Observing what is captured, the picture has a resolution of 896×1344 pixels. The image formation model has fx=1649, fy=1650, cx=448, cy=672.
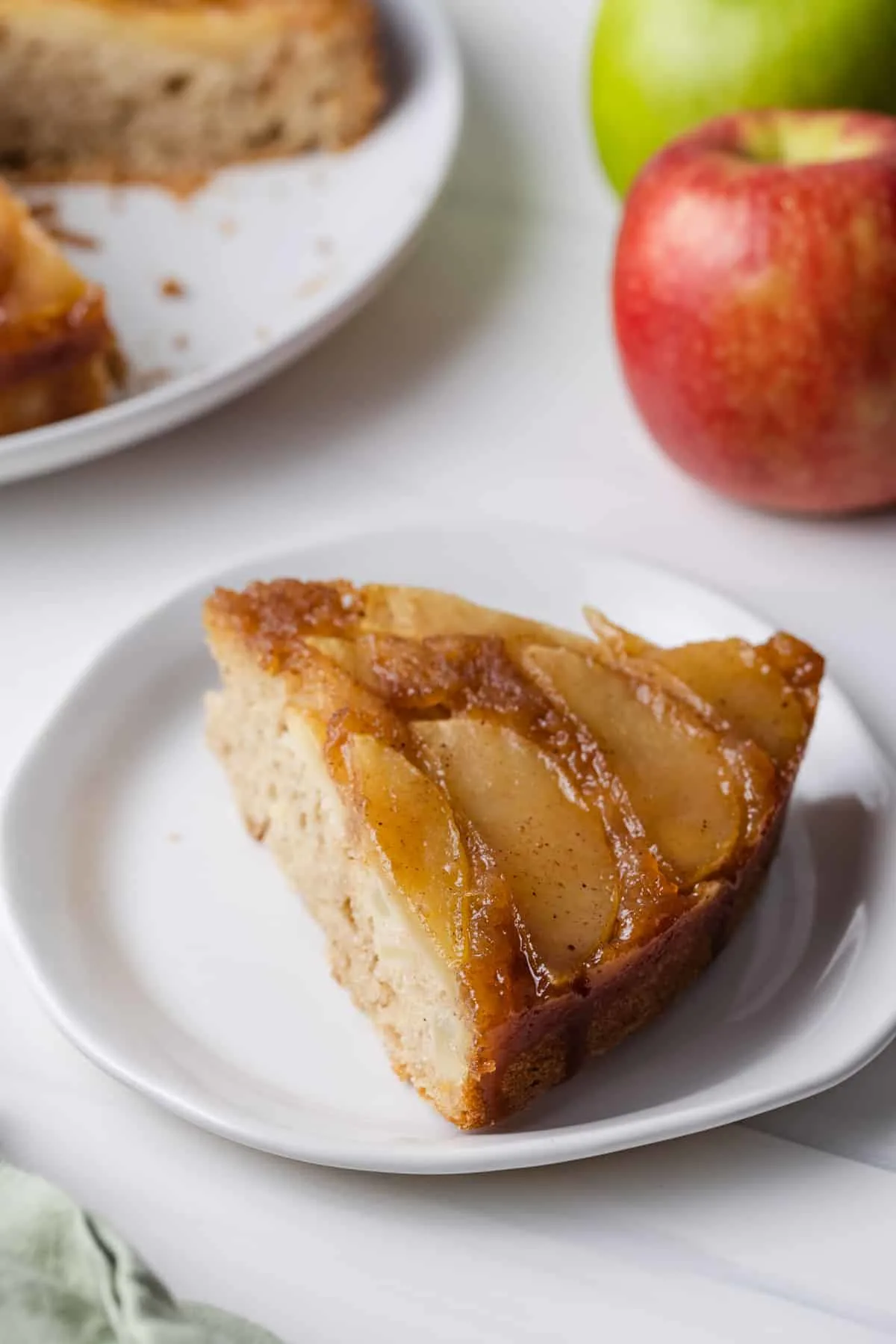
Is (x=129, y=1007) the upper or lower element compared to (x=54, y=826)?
lower

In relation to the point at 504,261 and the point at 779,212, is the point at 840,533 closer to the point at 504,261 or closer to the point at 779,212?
the point at 779,212

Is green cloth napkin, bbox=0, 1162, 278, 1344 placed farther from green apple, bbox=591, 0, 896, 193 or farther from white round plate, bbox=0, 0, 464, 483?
green apple, bbox=591, 0, 896, 193

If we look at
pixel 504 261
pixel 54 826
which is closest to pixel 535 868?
pixel 54 826

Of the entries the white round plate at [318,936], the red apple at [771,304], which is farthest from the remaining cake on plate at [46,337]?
the red apple at [771,304]

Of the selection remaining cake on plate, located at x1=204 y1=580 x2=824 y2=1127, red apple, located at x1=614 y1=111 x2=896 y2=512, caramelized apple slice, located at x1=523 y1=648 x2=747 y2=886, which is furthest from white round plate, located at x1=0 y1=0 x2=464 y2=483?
caramelized apple slice, located at x1=523 y1=648 x2=747 y2=886

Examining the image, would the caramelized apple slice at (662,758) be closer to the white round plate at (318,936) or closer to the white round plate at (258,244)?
the white round plate at (318,936)

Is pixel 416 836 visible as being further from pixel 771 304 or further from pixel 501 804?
pixel 771 304
